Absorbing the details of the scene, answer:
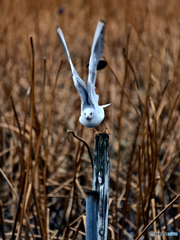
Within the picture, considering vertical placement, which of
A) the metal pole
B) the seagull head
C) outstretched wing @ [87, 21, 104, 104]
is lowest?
the metal pole

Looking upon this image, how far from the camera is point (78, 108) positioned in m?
1.56

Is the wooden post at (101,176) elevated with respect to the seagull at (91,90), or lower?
lower

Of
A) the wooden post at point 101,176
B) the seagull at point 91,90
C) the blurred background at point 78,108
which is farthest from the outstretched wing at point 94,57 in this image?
the blurred background at point 78,108

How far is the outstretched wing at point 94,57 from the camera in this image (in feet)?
2.83

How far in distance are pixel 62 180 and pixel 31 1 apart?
262 centimetres

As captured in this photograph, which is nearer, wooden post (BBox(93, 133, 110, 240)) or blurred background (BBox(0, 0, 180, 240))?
wooden post (BBox(93, 133, 110, 240))

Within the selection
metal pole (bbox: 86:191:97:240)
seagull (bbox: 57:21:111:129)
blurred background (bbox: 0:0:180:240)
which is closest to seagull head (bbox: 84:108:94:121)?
seagull (bbox: 57:21:111:129)

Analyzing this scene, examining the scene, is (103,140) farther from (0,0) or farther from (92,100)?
(0,0)

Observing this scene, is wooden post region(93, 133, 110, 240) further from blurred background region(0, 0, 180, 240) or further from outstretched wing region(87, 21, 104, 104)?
blurred background region(0, 0, 180, 240)

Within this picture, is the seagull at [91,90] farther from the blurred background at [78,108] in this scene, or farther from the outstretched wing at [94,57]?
the blurred background at [78,108]

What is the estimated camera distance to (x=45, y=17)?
156 inches

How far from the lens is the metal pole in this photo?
849 millimetres

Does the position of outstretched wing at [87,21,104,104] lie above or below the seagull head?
above

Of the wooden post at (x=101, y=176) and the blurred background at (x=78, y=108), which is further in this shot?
the blurred background at (x=78, y=108)
